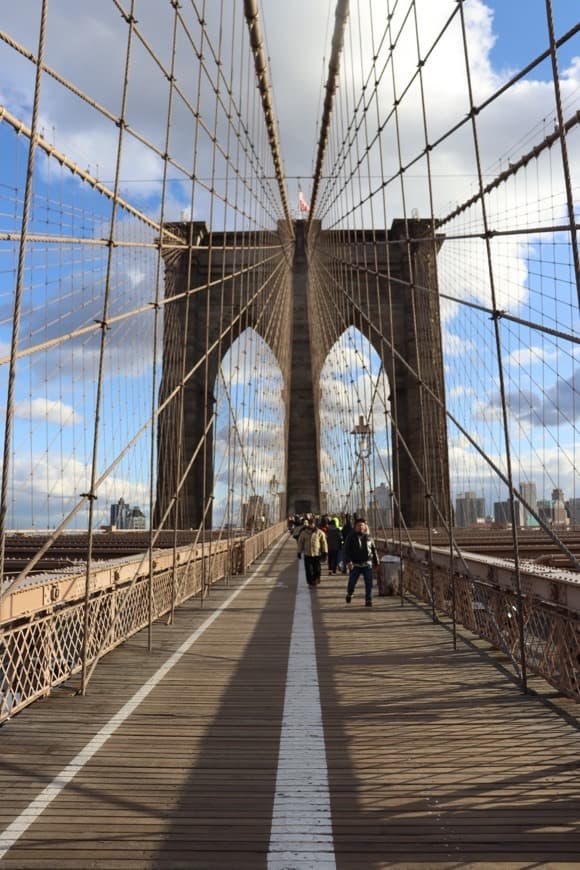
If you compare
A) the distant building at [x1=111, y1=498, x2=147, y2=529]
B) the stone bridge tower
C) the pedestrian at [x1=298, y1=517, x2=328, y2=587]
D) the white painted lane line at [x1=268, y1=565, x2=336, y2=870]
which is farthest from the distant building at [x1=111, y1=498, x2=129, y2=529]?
the white painted lane line at [x1=268, y1=565, x2=336, y2=870]

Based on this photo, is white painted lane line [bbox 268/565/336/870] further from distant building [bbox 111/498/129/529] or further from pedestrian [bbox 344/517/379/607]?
distant building [bbox 111/498/129/529]

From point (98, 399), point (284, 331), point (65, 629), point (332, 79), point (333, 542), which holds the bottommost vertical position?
point (65, 629)

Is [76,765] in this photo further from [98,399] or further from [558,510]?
[558,510]

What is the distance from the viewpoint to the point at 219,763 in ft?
9.18

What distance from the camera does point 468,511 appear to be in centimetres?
2948

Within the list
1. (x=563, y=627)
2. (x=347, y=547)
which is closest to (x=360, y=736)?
(x=563, y=627)

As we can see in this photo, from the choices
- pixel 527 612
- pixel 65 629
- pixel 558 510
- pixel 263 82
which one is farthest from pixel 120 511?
pixel 527 612

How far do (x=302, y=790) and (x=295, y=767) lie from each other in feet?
0.81

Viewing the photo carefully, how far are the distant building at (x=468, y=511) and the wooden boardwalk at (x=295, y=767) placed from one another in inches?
928

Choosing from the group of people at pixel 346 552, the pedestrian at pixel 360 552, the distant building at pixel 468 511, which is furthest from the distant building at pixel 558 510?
the pedestrian at pixel 360 552

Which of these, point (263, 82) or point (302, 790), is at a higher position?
point (263, 82)

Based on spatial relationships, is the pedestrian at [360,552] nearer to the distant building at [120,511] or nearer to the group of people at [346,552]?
the group of people at [346,552]

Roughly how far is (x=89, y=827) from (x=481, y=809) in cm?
130

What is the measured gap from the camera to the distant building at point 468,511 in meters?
27.9
